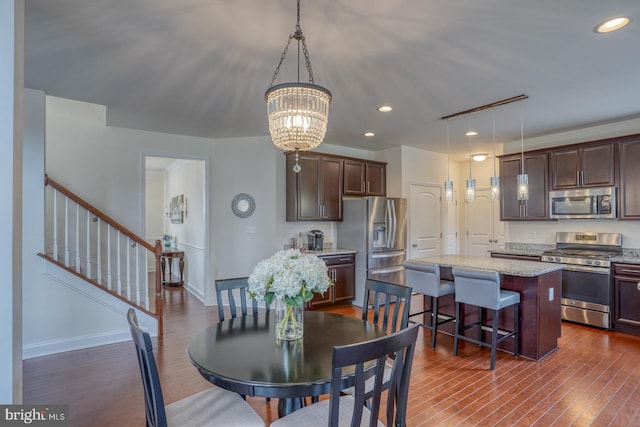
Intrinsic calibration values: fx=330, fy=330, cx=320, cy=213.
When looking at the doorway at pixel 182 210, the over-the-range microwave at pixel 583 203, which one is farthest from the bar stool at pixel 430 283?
the doorway at pixel 182 210

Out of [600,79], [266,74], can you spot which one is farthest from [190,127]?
[600,79]

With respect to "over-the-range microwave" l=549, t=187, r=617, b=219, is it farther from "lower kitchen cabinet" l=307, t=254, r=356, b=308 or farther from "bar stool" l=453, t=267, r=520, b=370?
"lower kitchen cabinet" l=307, t=254, r=356, b=308

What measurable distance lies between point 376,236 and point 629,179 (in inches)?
128

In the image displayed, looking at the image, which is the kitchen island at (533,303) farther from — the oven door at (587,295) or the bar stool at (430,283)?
the oven door at (587,295)

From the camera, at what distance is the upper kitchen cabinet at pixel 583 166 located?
14.0 feet

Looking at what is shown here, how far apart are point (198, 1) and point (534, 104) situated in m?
3.60

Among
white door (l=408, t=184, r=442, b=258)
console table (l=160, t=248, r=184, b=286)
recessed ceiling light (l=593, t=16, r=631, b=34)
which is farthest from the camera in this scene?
console table (l=160, t=248, r=184, b=286)

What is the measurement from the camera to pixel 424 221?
6281 millimetres

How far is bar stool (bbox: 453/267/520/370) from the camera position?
3.02 metres

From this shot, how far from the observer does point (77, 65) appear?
2797mm

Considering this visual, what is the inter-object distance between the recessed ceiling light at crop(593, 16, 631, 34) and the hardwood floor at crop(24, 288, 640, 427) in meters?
2.64

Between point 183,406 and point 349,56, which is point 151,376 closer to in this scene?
point 183,406

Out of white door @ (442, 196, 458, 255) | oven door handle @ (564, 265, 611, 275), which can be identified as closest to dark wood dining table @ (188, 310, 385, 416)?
oven door handle @ (564, 265, 611, 275)
